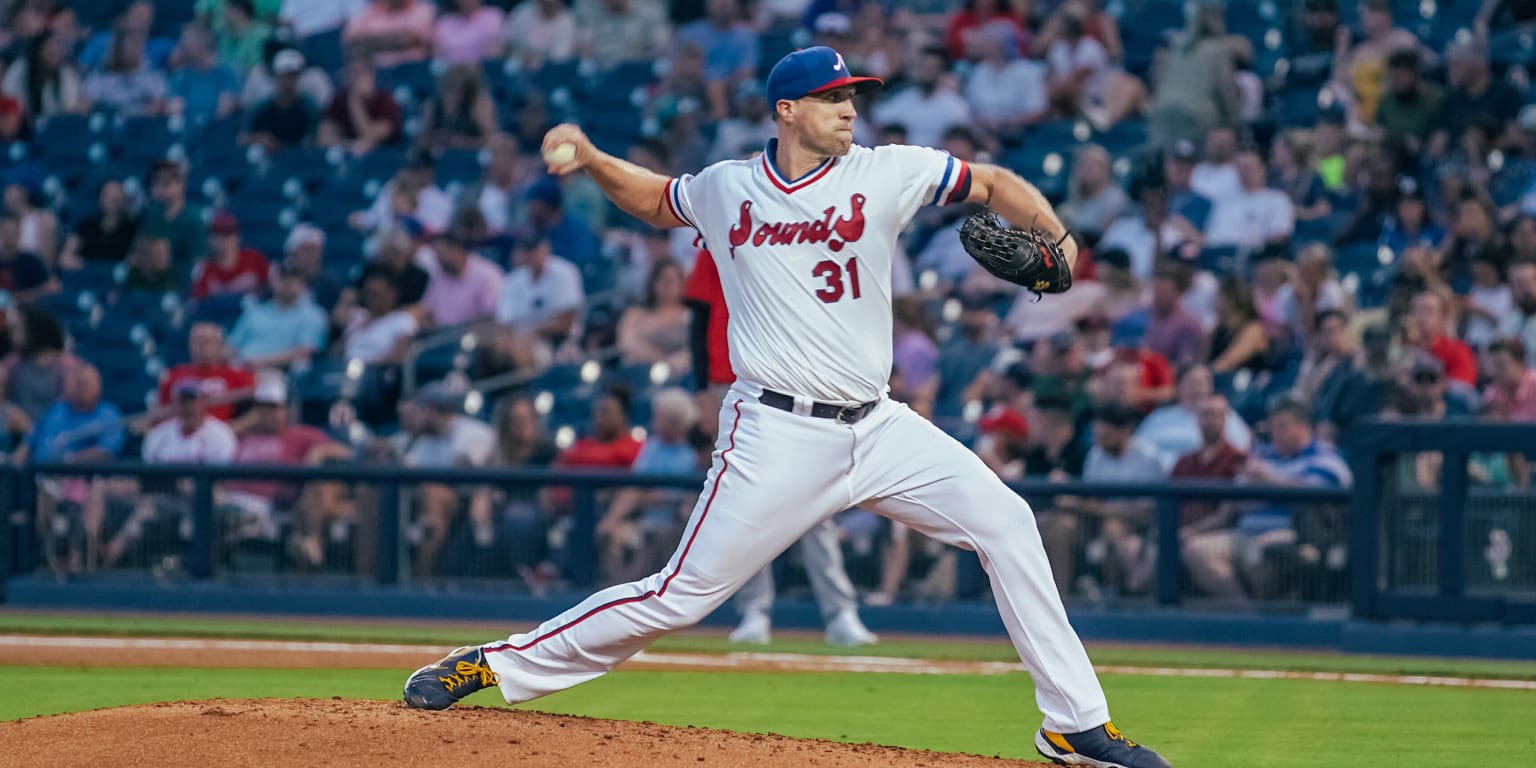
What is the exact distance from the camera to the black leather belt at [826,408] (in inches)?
229

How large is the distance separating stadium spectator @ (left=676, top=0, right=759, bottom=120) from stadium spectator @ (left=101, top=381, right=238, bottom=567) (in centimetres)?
460

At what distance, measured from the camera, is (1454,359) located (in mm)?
11586

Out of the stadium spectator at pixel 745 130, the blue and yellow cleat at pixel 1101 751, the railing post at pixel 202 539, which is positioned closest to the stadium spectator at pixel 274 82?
the stadium spectator at pixel 745 130

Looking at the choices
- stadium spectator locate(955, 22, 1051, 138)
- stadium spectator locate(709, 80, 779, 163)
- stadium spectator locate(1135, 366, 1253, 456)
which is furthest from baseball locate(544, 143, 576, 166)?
stadium spectator locate(955, 22, 1051, 138)

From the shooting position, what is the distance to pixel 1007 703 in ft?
27.5

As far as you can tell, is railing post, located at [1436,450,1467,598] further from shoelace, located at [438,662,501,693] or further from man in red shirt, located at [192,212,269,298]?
man in red shirt, located at [192,212,269,298]

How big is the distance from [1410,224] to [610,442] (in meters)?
4.89

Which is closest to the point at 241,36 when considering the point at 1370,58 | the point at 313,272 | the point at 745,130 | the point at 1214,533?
the point at 313,272

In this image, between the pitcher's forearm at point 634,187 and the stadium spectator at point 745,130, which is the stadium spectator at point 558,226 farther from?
the pitcher's forearm at point 634,187

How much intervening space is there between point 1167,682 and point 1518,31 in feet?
24.1

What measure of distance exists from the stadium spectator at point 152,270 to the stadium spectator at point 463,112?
84.1 inches

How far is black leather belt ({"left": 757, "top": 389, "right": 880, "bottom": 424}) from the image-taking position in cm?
582

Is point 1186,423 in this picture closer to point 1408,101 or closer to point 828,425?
point 1408,101

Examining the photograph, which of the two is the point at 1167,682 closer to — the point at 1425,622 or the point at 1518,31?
the point at 1425,622
